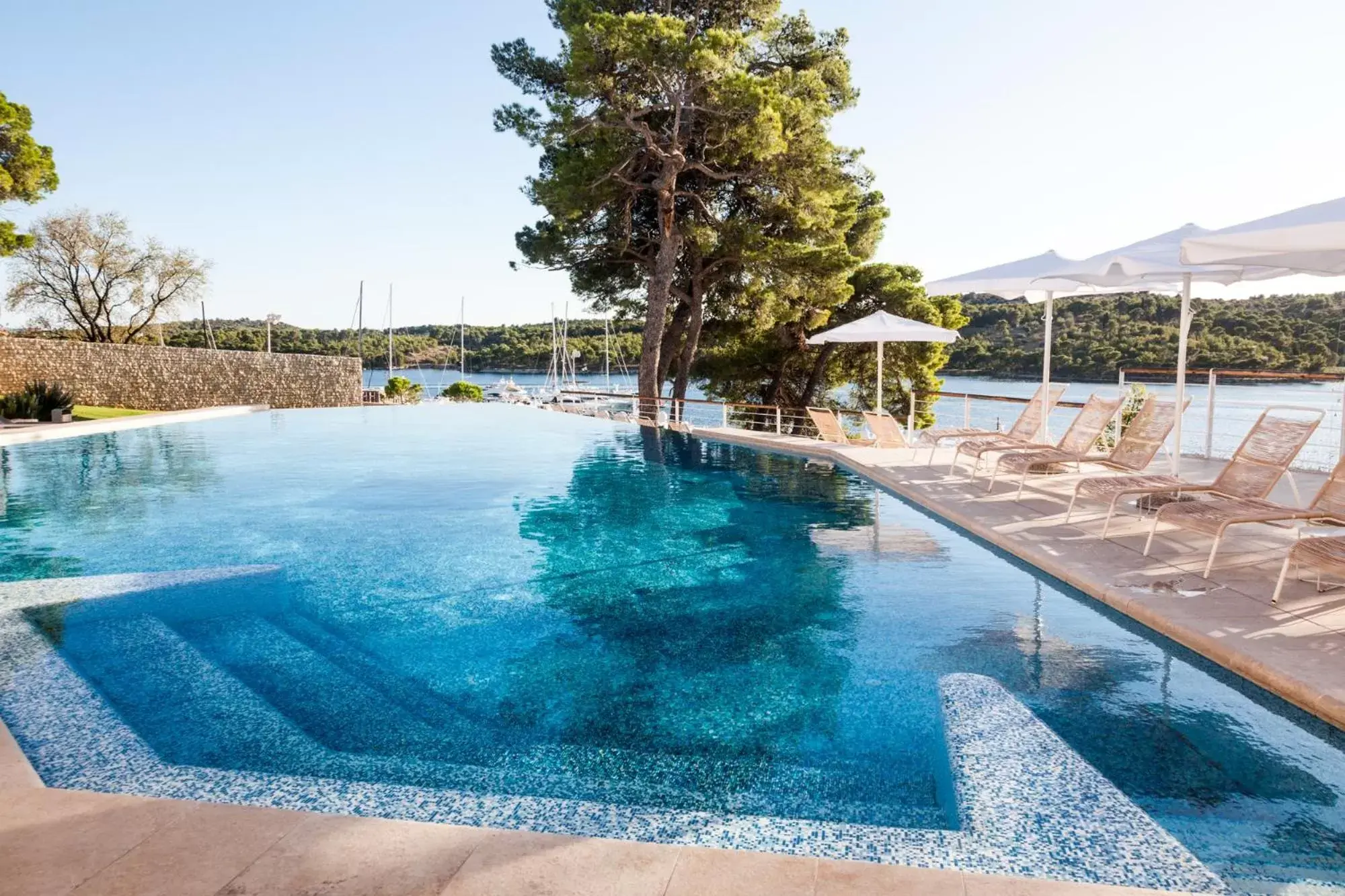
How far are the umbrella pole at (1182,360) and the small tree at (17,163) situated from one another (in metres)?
23.8

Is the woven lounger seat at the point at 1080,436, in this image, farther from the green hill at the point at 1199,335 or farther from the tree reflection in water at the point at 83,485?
the green hill at the point at 1199,335

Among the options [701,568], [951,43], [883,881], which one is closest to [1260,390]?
[701,568]

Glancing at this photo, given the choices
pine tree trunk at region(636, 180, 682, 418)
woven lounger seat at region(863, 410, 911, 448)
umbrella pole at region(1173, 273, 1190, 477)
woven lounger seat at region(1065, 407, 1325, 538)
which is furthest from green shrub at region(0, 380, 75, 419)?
umbrella pole at region(1173, 273, 1190, 477)

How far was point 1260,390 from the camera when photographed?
9.69 metres

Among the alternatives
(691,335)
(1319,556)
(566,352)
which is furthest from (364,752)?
(566,352)

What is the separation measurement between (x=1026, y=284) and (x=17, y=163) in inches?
910

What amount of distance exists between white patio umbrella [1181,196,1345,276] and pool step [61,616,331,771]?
503 cm

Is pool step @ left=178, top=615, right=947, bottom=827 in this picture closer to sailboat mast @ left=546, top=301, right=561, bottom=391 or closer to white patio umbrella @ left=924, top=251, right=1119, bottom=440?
white patio umbrella @ left=924, top=251, right=1119, bottom=440

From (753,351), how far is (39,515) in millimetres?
20794

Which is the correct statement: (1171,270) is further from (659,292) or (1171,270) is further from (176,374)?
(176,374)

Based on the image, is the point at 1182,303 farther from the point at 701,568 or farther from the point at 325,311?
the point at 325,311

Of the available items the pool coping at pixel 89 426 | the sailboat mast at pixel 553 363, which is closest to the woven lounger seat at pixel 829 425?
the pool coping at pixel 89 426

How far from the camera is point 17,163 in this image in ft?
66.4

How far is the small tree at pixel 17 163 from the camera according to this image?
20156 mm
